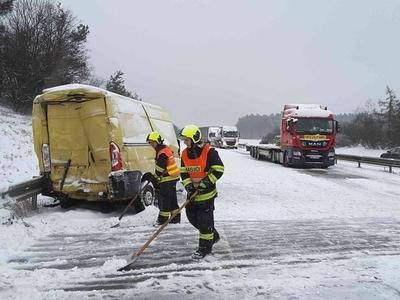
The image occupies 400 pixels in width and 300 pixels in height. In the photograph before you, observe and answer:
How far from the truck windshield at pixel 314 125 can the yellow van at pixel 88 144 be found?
15.9 meters

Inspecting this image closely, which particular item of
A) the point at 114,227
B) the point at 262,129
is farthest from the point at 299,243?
the point at 262,129

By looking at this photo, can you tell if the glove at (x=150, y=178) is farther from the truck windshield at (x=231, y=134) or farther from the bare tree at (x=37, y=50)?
the truck windshield at (x=231, y=134)

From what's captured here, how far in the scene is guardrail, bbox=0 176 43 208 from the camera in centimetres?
873

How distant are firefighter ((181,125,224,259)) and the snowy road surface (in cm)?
33

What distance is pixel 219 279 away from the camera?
18.3 feet

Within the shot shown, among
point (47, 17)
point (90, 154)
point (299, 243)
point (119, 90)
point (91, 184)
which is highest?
point (47, 17)

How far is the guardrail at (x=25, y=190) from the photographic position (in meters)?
8.73

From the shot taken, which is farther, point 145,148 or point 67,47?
point 67,47

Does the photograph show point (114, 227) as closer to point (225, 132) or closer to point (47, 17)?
point (47, 17)

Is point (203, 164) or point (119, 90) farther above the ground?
point (119, 90)

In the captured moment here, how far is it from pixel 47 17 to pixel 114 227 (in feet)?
133

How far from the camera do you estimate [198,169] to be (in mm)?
6766

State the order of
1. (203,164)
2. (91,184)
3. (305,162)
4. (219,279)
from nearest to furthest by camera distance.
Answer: (219,279) < (203,164) < (91,184) < (305,162)

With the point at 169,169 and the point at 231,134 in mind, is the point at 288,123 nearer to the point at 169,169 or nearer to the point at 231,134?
the point at 169,169
